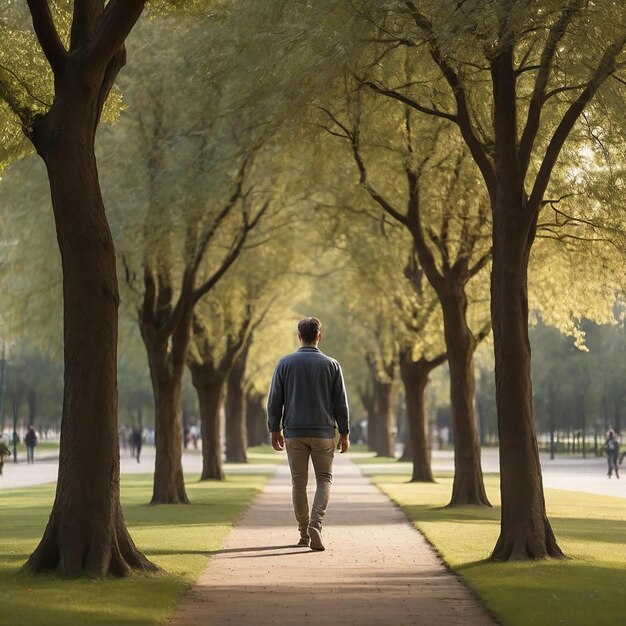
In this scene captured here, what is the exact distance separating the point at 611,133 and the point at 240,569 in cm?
711

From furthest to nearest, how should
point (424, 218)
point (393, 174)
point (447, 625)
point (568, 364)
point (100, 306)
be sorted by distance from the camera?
point (568, 364) → point (424, 218) → point (393, 174) → point (100, 306) → point (447, 625)

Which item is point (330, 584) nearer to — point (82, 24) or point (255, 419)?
point (82, 24)

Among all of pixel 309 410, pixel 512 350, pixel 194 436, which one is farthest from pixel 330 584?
pixel 194 436

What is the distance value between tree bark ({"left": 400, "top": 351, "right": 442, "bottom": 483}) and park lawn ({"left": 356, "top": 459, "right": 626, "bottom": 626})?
1000cm

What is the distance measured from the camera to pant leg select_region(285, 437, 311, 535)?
12633mm

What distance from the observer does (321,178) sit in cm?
2094

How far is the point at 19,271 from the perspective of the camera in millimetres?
26484

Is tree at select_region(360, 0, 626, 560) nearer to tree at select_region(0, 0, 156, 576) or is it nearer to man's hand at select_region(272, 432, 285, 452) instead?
man's hand at select_region(272, 432, 285, 452)

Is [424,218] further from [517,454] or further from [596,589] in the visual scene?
[596,589]

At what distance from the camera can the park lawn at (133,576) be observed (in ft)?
28.8

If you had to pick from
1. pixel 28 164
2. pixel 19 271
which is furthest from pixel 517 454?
pixel 19 271

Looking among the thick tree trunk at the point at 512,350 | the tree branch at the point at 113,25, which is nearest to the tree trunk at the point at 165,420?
the thick tree trunk at the point at 512,350

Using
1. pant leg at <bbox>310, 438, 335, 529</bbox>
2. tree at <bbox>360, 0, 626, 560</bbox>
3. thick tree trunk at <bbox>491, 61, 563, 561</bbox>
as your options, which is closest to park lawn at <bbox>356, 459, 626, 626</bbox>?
thick tree trunk at <bbox>491, 61, 563, 561</bbox>

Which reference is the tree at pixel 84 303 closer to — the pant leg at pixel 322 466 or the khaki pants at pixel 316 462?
the khaki pants at pixel 316 462
